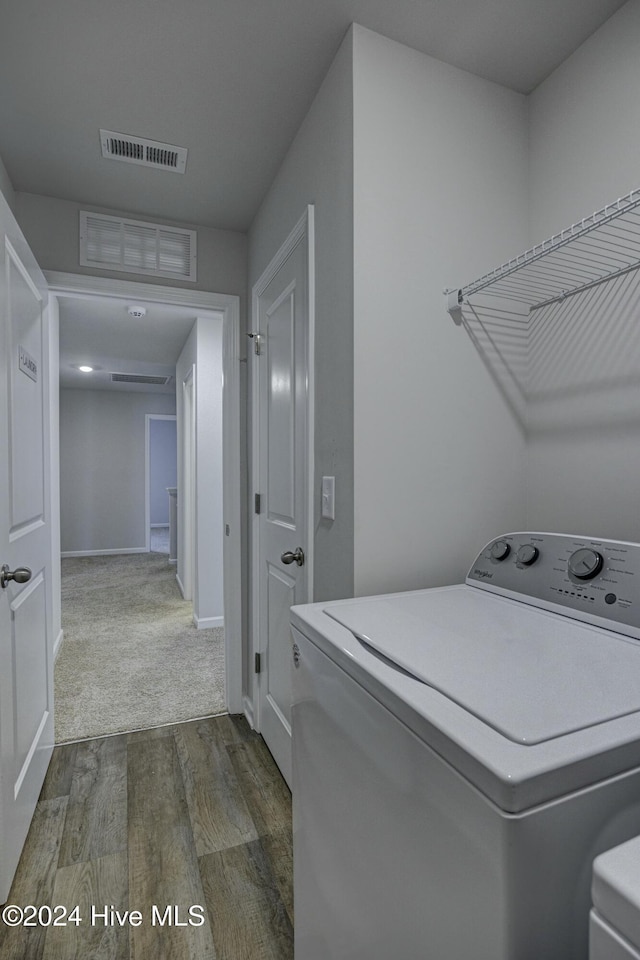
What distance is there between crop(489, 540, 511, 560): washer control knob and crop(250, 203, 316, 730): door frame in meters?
0.57

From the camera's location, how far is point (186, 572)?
4.73 meters

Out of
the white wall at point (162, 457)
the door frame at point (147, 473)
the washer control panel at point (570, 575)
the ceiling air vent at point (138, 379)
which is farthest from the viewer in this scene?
the white wall at point (162, 457)

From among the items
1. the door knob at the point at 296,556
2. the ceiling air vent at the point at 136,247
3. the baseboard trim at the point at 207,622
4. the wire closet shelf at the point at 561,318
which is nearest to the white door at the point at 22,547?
the ceiling air vent at the point at 136,247

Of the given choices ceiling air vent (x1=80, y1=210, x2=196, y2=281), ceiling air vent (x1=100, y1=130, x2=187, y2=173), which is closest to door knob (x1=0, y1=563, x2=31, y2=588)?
ceiling air vent (x1=80, y1=210, x2=196, y2=281)

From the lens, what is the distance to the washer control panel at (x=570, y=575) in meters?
0.96

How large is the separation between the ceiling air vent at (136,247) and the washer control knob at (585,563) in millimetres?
2069

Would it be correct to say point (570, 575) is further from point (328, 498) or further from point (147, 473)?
point (147, 473)

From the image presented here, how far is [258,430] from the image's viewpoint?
2.31 metres

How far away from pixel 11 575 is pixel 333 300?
48.6 inches

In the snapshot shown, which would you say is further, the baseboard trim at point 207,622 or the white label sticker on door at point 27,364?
the baseboard trim at point 207,622

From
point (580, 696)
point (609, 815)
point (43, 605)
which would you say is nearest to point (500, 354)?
point (580, 696)

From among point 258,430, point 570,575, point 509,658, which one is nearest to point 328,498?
point 570,575

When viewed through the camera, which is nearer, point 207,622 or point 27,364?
point 27,364

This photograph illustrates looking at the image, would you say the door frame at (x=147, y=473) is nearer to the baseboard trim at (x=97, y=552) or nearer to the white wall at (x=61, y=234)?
the baseboard trim at (x=97, y=552)
